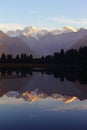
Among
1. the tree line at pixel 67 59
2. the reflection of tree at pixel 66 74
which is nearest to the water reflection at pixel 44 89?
the reflection of tree at pixel 66 74

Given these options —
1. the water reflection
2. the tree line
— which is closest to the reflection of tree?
the water reflection

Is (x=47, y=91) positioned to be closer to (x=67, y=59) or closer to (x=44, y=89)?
(x=44, y=89)

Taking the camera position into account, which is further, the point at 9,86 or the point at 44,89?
the point at 9,86

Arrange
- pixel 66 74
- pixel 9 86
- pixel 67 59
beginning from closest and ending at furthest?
pixel 9 86 < pixel 66 74 < pixel 67 59

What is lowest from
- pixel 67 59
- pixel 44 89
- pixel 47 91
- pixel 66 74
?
pixel 66 74

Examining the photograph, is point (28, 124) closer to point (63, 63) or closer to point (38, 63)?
point (63, 63)

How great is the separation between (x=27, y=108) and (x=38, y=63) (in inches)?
5618

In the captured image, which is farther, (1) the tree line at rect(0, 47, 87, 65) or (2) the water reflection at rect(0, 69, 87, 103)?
(1) the tree line at rect(0, 47, 87, 65)

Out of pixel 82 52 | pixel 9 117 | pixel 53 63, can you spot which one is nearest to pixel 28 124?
pixel 9 117

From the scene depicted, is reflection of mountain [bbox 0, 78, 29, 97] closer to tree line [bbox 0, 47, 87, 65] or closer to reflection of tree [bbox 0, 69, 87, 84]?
reflection of tree [bbox 0, 69, 87, 84]

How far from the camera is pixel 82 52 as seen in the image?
141 metres

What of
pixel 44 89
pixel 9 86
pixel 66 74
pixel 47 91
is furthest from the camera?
pixel 66 74

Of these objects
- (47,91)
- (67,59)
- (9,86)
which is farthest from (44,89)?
(67,59)

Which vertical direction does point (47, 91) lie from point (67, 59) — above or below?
above
